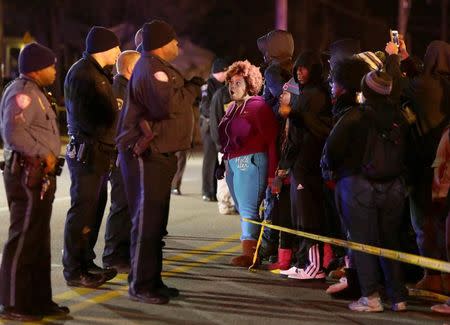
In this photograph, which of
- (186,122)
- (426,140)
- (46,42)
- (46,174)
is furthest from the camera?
(46,42)

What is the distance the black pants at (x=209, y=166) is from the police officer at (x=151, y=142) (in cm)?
627

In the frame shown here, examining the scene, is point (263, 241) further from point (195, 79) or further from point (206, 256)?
point (195, 79)

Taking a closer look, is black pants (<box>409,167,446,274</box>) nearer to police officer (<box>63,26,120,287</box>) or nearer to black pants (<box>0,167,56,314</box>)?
police officer (<box>63,26,120,287</box>)

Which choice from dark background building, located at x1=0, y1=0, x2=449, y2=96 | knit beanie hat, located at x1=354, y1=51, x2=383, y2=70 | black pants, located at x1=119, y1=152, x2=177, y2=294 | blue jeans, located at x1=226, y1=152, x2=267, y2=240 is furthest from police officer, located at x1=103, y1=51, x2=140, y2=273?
dark background building, located at x1=0, y1=0, x2=449, y2=96

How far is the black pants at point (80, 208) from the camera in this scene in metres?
7.53

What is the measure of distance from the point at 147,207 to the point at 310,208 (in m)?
1.68

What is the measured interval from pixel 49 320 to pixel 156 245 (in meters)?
1.06

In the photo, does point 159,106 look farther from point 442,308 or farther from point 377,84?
point 442,308

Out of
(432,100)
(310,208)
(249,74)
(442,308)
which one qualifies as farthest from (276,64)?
(442,308)

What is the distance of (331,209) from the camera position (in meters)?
8.20

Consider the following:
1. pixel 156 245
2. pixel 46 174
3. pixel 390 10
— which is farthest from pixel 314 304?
pixel 390 10

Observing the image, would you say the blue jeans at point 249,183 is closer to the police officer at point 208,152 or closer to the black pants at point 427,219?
the black pants at point 427,219

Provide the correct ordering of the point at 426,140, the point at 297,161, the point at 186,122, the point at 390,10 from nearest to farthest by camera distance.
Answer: the point at 186,122 → the point at 426,140 → the point at 297,161 → the point at 390,10

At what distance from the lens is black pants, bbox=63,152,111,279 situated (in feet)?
24.7
